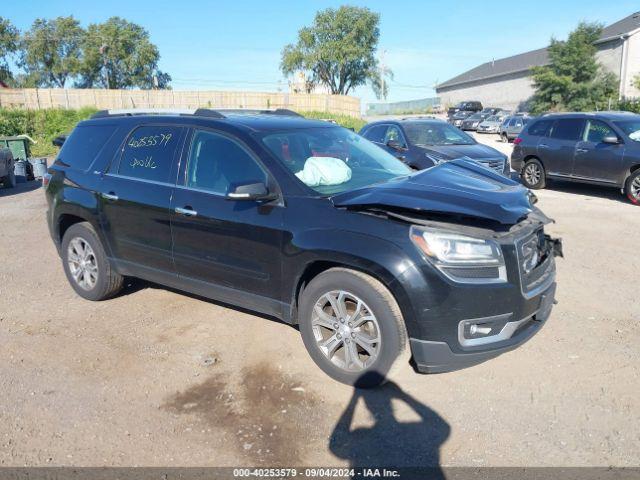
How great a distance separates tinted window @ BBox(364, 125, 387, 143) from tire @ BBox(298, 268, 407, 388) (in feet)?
25.5

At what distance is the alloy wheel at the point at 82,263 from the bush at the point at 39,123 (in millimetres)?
25297

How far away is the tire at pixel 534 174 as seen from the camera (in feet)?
41.5

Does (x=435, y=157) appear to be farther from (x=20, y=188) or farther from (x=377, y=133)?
(x=20, y=188)

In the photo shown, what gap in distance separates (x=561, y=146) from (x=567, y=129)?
1.31ft

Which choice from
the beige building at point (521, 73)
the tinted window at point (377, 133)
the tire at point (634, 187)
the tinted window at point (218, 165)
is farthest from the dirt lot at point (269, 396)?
the beige building at point (521, 73)

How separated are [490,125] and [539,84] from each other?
1031 cm

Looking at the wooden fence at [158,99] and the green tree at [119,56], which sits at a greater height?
the green tree at [119,56]

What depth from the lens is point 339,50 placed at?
71.9 m

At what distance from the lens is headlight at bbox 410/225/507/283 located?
11.2 ft

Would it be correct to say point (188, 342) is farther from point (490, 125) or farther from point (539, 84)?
point (539, 84)

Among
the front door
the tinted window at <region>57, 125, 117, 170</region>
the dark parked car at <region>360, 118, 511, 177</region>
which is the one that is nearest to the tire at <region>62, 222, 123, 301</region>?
the tinted window at <region>57, 125, 117, 170</region>

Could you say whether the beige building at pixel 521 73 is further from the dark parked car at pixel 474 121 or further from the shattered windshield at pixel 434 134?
the shattered windshield at pixel 434 134

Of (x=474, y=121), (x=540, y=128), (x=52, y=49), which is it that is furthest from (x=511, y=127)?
(x=52, y=49)

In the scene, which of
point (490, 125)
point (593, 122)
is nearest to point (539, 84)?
point (490, 125)
